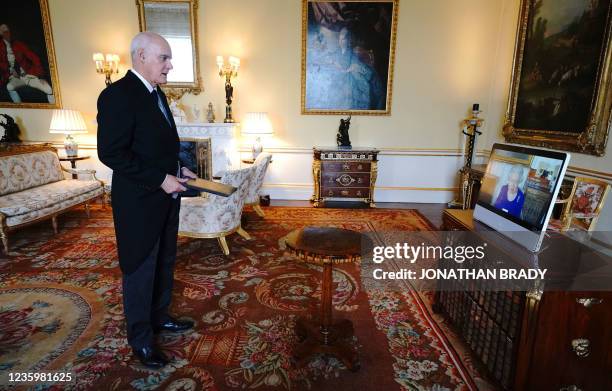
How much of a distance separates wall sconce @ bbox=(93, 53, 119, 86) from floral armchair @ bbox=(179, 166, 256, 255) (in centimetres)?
296

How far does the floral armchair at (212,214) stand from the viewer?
305cm

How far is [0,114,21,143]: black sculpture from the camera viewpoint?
194 inches

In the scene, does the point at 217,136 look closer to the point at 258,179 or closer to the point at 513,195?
the point at 258,179

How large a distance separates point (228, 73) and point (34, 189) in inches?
111

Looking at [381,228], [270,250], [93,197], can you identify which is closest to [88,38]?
[93,197]

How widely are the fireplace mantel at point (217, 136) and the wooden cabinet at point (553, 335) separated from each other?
4081 mm

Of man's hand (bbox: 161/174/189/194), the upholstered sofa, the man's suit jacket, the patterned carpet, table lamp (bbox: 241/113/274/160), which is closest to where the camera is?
the man's suit jacket

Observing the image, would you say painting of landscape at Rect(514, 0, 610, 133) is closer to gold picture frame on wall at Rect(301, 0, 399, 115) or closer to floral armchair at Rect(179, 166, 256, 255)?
gold picture frame on wall at Rect(301, 0, 399, 115)

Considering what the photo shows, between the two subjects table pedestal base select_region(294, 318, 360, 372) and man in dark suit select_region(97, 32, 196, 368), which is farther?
table pedestal base select_region(294, 318, 360, 372)

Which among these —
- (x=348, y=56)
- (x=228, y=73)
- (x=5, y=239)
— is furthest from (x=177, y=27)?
(x=5, y=239)

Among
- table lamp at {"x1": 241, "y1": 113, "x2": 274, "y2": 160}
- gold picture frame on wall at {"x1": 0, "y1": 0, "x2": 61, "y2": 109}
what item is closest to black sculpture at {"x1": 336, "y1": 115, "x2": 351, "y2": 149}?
table lamp at {"x1": 241, "y1": 113, "x2": 274, "y2": 160}

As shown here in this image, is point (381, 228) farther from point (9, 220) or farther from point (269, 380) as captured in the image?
point (9, 220)

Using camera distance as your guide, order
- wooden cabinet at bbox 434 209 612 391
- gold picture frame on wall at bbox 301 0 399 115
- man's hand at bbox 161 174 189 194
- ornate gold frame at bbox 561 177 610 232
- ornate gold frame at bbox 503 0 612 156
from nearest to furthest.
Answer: wooden cabinet at bbox 434 209 612 391 → man's hand at bbox 161 174 189 194 → ornate gold frame at bbox 561 177 610 232 → ornate gold frame at bbox 503 0 612 156 → gold picture frame on wall at bbox 301 0 399 115

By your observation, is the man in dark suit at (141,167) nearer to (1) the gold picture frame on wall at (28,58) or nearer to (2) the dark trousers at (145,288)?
(2) the dark trousers at (145,288)
